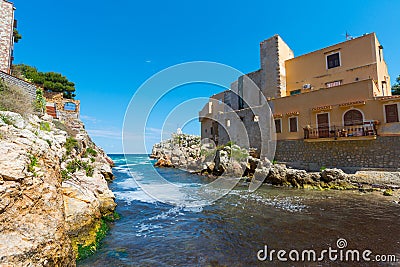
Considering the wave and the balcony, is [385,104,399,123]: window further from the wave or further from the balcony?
the wave

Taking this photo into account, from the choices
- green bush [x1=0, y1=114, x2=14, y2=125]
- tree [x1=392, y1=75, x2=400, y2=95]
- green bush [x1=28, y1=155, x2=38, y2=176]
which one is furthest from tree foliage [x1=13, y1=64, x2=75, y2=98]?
tree [x1=392, y1=75, x2=400, y2=95]


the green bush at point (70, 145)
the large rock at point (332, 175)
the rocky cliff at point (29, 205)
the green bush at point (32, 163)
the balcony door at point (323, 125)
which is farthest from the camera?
the balcony door at point (323, 125)

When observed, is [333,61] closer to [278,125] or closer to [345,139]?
[278,125]

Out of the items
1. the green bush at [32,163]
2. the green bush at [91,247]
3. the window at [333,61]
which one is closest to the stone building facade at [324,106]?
the window at [333,61]

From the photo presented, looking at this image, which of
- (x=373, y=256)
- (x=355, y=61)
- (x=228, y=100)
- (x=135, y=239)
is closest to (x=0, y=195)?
(x=135, y=239)

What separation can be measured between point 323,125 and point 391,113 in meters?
4.11

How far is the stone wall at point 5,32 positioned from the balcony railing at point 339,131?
22490 mm

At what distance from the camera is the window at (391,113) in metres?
13.3

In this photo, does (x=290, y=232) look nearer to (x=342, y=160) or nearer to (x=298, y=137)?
(x=342, y=160)

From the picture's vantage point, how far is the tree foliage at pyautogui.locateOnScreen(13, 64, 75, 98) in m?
25.4

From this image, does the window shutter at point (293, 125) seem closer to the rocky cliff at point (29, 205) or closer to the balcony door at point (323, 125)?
the balcony door at point (323, 125)

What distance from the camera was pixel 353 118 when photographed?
50.0 feet

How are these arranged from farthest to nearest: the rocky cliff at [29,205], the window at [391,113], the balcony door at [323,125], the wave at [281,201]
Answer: the balcony door at [323,125], the window at [391,113], the wave at [281,201], the rocky cliff at [29,205]

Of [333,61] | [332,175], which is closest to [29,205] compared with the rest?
[332,175]
